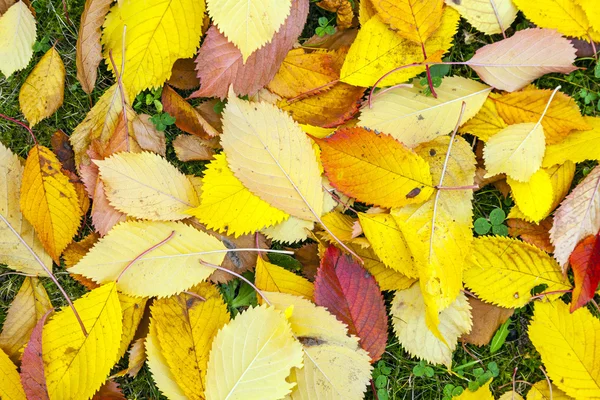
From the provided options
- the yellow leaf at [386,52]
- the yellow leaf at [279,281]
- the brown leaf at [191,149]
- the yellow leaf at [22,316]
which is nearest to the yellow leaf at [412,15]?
the yellow leaf at [386,52]

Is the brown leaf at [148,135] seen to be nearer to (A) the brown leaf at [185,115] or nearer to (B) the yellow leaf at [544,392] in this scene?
(A) the brown leaf at [185,115]

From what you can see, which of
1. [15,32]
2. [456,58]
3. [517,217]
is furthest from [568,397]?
[15,32]

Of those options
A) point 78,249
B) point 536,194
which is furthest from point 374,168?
point 78,249

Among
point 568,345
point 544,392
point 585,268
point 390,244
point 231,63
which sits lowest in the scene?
point 544,392

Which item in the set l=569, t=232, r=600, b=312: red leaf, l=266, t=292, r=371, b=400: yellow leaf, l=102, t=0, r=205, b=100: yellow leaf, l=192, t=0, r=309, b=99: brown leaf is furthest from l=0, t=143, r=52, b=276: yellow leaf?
l=569, t=232, r=600, b=312: red leaf

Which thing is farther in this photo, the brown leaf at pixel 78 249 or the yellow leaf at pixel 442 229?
the brown leaf at pixel 78 249

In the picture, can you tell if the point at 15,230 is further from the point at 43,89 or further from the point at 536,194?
the point at 536,194
